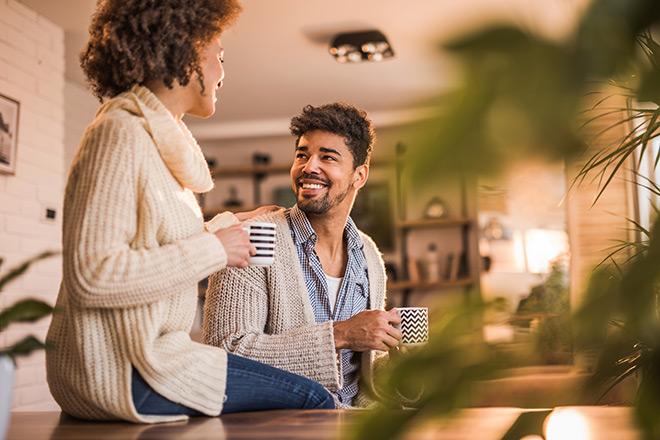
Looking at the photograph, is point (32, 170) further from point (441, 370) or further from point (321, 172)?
point (441, 370)

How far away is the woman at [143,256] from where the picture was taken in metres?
1.00

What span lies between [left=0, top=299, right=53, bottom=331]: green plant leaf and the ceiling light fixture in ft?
11.8

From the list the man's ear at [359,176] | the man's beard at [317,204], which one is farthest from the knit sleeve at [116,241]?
the man's ear at [359,176]

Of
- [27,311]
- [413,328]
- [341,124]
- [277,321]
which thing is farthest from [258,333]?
[27,311]

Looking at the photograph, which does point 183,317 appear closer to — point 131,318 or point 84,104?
point 131,318

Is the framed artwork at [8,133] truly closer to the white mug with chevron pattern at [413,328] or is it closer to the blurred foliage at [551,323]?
the white mug with chevron pattern at [413,328]

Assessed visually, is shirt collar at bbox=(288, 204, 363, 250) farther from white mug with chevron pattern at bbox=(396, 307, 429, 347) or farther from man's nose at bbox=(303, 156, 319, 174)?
white mug with chevron pattern at bbox=(396, 307, 429, 347)

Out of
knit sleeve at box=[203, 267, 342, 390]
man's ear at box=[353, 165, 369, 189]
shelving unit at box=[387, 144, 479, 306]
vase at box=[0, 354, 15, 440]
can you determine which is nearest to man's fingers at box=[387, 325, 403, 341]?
knit sleeve at box=[203, 267, 342, 390]

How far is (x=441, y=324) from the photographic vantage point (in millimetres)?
178

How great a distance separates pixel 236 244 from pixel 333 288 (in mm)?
858

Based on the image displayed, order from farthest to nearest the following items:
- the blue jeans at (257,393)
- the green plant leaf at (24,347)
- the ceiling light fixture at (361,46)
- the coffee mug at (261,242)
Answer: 1. the ceiling light fixture at (361,46)
2. the coffee mug at (261,242)
3. the blue jeans at (257,393)
4. the green plant leaf at (24,347)

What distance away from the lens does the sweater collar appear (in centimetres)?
110

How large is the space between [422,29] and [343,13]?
3.95 metres

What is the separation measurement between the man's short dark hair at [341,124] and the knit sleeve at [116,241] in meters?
1.04
